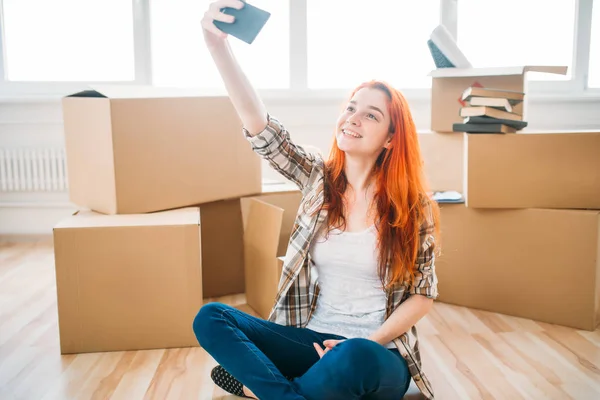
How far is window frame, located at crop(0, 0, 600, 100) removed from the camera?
11.5 ft

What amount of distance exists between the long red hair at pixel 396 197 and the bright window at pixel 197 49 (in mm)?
2138

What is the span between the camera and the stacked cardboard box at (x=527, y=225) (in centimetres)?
214

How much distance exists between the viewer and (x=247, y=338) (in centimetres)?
144

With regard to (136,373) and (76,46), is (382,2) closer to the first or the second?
(76,46)

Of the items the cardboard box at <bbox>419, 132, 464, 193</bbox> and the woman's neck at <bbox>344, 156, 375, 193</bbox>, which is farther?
the cardboard box at <bbox>419, 132, 464, 193</bbox>

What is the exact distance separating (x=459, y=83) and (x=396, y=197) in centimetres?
118

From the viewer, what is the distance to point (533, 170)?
2.20 m

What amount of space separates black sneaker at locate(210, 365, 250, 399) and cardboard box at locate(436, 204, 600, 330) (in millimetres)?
1055

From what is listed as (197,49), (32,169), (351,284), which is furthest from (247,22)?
(32,169)

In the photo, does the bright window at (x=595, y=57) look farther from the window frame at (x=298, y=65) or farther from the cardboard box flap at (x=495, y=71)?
the cardboard box flap at (x=495, y=71)

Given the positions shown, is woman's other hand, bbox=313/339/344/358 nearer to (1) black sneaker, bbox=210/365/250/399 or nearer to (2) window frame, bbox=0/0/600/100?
(1) black sneaker, bbox=210/365/250/399

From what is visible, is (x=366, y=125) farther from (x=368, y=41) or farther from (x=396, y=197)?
(x=368, y=41)

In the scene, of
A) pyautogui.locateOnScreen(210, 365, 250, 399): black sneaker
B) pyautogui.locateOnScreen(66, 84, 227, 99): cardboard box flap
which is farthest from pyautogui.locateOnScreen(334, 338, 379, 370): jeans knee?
pyautogui.locateOnScreen(66, 84, 227, 99): cardboard box flap

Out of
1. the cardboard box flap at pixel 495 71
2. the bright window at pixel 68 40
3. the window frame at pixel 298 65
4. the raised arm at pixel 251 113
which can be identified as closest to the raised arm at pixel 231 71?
the raised arm at pixel 251 113
